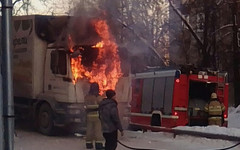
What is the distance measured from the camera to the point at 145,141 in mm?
14547

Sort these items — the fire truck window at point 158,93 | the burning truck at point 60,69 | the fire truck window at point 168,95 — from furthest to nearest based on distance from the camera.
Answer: the fire truck window at point 158,93
the fire truck window at point 168,95
the burning truck at point 60,69

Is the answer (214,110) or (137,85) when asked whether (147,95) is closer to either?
(137,85)

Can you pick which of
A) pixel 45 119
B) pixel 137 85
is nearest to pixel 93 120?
pixel 45 119

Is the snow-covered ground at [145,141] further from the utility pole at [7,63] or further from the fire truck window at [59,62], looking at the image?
the utility pole at [7,63]

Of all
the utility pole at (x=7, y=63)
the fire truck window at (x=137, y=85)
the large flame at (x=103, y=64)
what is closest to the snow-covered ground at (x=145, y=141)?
the large flame at (x=103, y=64)

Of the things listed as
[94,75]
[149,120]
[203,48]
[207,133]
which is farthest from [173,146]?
[203,48]

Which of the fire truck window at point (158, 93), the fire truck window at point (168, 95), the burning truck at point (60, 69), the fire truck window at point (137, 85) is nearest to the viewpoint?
the burning truck at point (60, 69)

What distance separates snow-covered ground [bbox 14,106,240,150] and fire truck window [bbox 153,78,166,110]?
1.61 meters

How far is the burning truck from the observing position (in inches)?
588

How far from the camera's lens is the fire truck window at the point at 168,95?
17141 mm

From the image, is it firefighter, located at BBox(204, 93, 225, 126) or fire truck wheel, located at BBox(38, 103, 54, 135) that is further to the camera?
firefighter, located at BBox(204, 93, 225, 126)

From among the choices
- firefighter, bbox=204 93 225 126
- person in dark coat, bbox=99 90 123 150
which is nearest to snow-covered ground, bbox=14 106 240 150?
firefighter, bbox=204 93 225 126

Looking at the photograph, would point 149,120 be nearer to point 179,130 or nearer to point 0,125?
point 179,130

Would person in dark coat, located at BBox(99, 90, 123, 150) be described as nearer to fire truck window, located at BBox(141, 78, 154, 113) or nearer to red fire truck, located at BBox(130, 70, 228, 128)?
red fire truck, located at BBox(130, 70, 228, 128)
